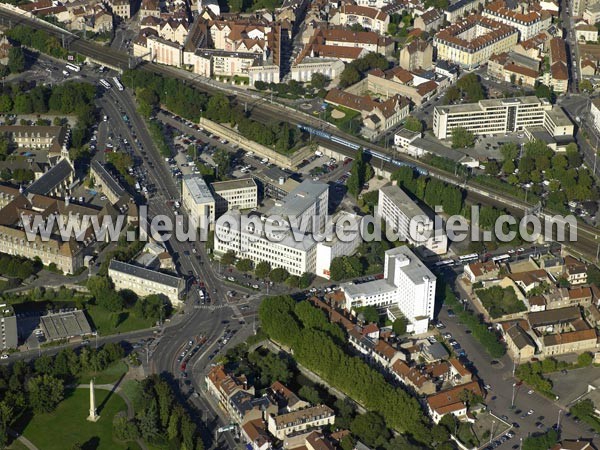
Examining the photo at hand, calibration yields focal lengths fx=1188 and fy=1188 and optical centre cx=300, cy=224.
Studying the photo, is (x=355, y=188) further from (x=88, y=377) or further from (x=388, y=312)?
Answer: (x=88, y=377)

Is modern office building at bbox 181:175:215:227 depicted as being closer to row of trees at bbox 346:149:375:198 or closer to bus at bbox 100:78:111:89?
row of trees at bbox 346:149:375:198

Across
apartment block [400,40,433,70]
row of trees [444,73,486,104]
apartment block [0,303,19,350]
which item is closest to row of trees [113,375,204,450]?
apartment block [0,303,19,350]

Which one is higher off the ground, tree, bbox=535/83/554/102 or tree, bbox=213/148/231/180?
tree, bbox=535/83/554/102

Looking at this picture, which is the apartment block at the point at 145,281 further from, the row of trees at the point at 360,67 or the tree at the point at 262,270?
the row of trees at the point at 360,67

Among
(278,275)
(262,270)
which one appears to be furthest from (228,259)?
(278,275)

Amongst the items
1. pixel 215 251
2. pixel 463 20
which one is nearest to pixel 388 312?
pixel 215 251

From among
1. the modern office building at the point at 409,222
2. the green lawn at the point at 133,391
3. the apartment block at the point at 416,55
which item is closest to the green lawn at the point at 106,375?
the green lawn at the point at 133,391
